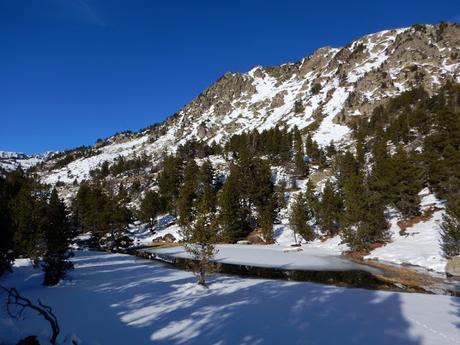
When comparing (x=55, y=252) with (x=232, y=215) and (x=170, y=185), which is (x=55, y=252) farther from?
(x=170, y=185)

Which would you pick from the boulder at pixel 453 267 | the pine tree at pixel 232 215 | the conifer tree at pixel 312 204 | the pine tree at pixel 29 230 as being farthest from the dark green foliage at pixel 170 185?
the boulder at pixel 453 267

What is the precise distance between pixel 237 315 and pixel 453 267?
2191 centimetres

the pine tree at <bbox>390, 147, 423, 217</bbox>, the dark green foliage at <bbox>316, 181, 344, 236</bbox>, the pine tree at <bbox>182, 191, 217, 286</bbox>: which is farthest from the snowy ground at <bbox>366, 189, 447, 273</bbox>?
the pine tree at <bbox>182, 191, 217, 286</bbox>

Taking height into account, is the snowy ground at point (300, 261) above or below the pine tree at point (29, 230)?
below

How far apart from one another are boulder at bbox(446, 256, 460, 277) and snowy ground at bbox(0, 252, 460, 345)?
10699 mm

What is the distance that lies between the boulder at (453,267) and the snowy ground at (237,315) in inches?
421

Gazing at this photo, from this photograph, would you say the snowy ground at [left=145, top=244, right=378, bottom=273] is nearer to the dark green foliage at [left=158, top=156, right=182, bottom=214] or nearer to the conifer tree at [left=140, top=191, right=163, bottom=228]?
the conifer tree at [left=140, top=191, right=163, bottom=228]

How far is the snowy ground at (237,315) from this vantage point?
1334 centimetres

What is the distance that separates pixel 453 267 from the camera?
1148 inches

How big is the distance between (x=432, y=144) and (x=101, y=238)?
6700 cm

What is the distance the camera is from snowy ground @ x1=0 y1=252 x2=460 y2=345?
43.8ft

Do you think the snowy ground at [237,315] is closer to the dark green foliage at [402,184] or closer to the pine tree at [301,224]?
the dark green foliage at [402,184]

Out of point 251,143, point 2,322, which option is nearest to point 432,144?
point 2,322

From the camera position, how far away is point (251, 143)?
135 m
